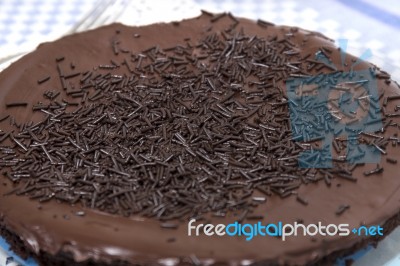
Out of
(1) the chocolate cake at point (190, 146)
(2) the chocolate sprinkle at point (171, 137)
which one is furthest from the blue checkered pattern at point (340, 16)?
(2) the chocolate sprinkle at point (171, 137)

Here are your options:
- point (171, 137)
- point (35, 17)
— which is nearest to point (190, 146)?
point (171, 137)

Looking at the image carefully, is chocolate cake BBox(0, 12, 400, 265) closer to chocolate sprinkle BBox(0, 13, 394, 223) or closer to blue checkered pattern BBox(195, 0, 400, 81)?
chocolate sprinkle BBox(0, 13, 394, 223)

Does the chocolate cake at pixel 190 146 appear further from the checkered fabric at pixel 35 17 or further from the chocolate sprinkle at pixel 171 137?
the checkered fabric at pixel 35 17

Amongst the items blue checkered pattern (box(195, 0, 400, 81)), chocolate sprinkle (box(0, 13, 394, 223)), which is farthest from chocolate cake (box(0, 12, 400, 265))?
blue checkered pattern (box(195, 0, 400, 81))

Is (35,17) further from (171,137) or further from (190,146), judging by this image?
(190,146)

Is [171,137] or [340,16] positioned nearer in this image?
[171,137]

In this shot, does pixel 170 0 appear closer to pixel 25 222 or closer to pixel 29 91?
pixel 29 91

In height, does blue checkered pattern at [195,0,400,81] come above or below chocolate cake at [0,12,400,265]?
above

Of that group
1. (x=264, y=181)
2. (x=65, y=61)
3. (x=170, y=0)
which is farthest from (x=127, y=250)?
(x=170, y=0)
